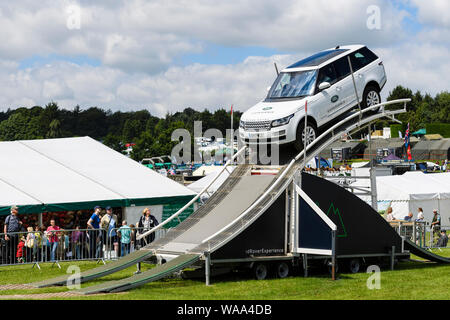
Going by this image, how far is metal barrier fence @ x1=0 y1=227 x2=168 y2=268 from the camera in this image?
66.2 ft

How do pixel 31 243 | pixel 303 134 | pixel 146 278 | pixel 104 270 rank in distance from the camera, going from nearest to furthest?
pixel 146 278 → pixel 104 270 → pixel 303 134 → pixel 31 243

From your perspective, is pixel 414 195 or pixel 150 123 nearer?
pixel 414 195

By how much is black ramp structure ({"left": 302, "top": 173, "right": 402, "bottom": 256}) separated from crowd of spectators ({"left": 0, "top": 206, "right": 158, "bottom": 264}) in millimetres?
5672

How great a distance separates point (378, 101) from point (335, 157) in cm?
5730

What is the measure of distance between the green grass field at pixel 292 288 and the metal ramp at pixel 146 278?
0.65ft

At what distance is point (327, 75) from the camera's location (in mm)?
18562

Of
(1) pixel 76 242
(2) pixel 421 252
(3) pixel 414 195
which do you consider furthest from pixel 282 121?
(3) pixel 414 195

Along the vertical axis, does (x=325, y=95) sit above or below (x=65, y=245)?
above

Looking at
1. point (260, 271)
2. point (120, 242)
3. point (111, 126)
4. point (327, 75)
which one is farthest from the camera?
point (111, 126)

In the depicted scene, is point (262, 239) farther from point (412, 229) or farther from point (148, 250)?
point (412, 229)

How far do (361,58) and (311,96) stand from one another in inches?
92.4

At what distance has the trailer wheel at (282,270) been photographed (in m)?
16.6

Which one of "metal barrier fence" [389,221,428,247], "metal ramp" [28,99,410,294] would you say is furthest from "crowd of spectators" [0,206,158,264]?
"metal barrier fence" [389,221,428,247]

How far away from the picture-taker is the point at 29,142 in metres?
27.1
